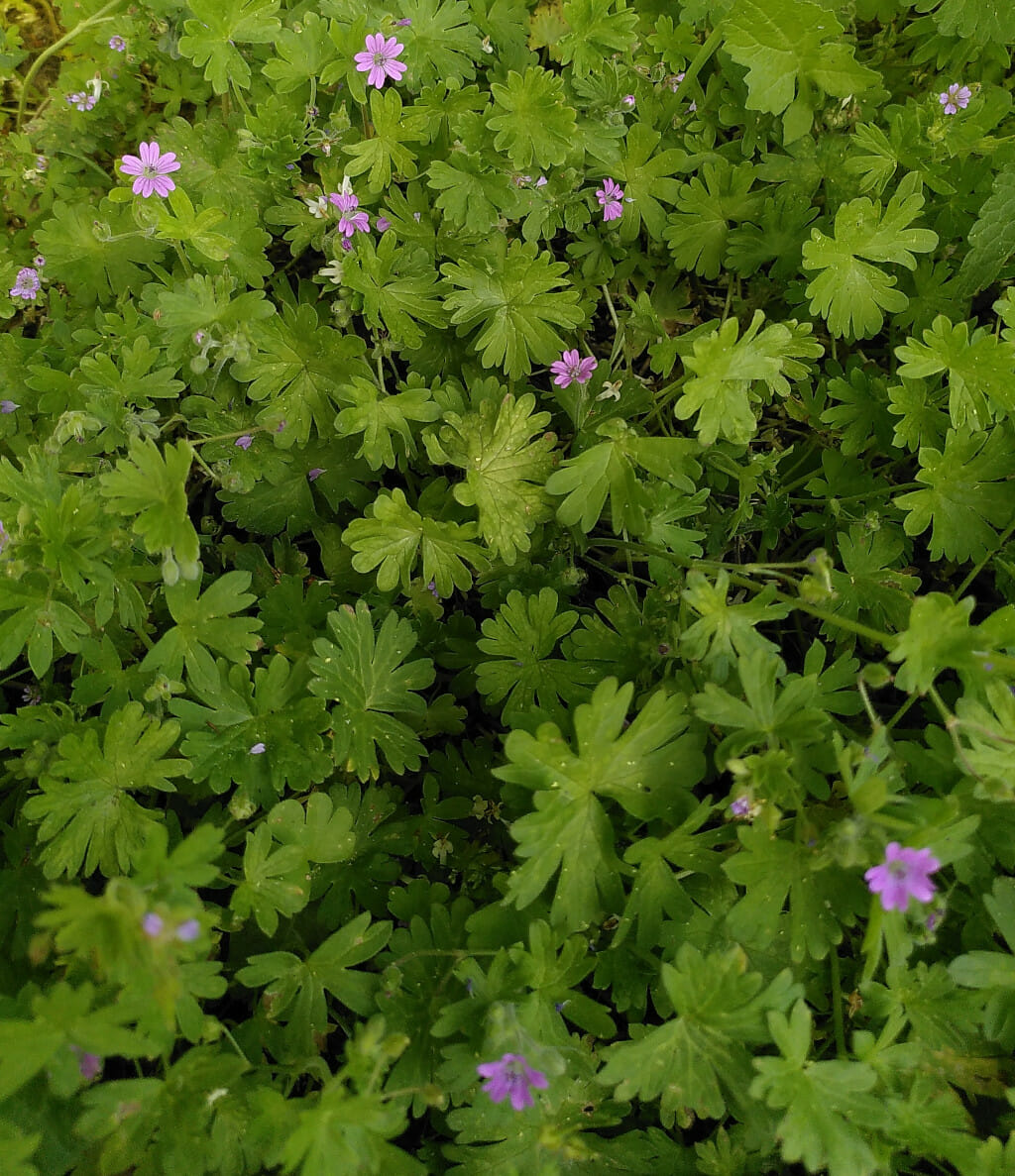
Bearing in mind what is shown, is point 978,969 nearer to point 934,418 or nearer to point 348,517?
point 934,418

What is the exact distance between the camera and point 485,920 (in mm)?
2240

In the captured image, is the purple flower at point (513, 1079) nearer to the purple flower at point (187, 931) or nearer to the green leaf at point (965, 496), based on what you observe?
the purple flower at point (187, 931)

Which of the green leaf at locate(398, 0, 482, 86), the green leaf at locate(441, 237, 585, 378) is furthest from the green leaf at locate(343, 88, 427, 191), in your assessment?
the green leaf at locate(441, 237, 585, 378)

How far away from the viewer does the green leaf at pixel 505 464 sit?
103 inches

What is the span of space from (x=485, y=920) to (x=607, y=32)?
9.18 ft

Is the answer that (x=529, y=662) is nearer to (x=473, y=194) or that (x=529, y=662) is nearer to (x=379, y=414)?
(x=379, y=414)

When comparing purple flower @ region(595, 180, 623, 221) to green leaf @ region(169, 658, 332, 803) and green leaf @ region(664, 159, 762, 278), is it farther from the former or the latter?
green leaf @ region(169, 658, 332, 803)

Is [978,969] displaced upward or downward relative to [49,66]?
downward

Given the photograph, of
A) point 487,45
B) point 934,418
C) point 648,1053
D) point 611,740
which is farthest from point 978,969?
point 487,45

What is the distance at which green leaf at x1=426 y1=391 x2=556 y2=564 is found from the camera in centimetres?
261

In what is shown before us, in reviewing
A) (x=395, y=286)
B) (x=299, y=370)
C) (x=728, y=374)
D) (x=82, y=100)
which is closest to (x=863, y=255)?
(x=728, y=374)

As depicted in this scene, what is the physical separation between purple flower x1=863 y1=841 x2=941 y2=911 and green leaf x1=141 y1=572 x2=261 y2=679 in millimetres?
1690

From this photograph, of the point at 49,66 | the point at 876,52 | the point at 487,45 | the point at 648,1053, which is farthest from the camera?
the point at 49,66

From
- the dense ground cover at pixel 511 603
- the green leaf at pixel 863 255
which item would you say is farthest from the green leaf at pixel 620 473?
the green leaf at pixel 863 255
